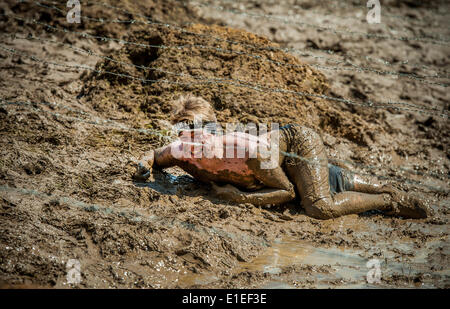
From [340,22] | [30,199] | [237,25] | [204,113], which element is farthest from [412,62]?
[30,199]

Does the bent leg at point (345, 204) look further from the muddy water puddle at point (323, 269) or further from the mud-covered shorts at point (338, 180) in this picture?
the muddy water puddle at point (323, 269)

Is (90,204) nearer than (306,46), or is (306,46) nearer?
(90,204)

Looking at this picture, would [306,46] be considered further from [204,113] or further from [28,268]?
[28,268]

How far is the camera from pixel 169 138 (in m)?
5.11

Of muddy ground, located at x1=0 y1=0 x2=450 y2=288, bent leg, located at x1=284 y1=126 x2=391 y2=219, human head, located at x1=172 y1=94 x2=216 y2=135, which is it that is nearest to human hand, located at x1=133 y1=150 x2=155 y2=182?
muddy ground, located at x1=0 y1=0 x2=450 y2=288

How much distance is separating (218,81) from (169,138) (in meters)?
1.07

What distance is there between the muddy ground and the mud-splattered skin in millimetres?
130

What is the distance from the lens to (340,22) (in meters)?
9.02

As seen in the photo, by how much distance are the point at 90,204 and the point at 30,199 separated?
1.51ft

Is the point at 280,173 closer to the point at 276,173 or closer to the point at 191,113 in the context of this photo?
the point at 276,173

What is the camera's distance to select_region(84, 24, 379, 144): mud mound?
216 inches

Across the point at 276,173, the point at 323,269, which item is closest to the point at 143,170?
the point at 276,173

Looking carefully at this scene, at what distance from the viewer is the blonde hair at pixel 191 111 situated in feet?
13.5

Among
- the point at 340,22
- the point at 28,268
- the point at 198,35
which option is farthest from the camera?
the point at 340,22
